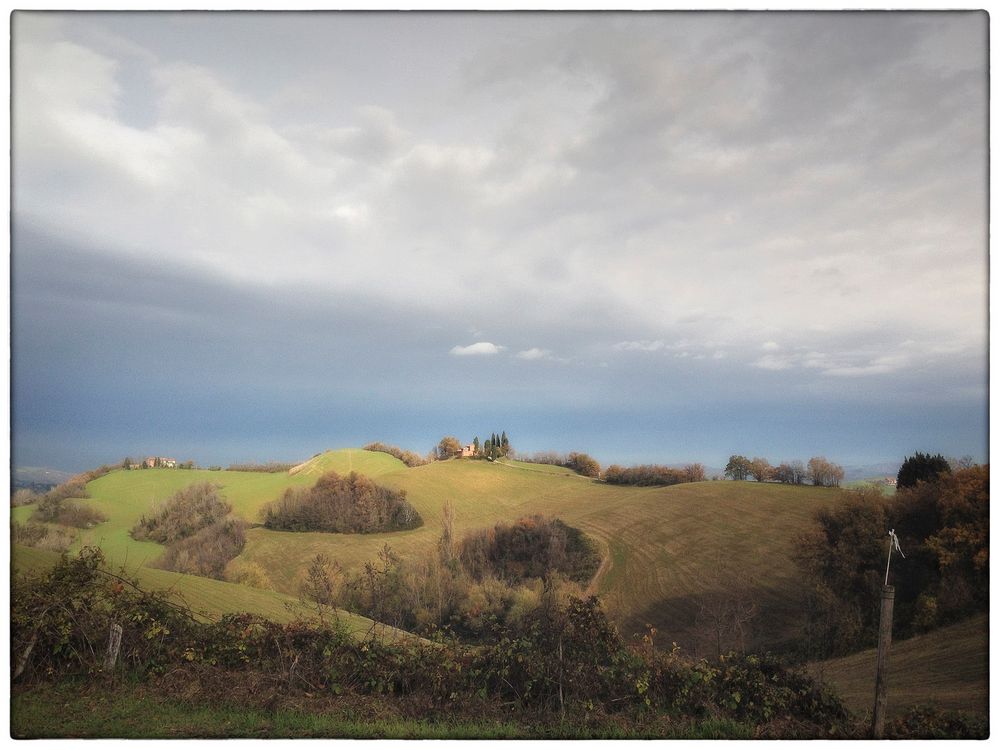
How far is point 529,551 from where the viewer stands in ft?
20.0

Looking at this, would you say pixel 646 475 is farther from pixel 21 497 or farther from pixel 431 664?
pixel 21 497

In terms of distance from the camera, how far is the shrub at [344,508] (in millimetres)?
6332

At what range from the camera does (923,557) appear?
5.44 m

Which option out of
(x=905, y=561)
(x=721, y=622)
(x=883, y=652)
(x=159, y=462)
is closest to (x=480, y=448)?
(x=721, y=622)

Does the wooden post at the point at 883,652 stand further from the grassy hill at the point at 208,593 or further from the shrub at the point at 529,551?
the grassy hill at the point at 208,593

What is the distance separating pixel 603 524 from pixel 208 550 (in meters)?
4.08

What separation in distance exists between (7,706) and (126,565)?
1422 millimetres

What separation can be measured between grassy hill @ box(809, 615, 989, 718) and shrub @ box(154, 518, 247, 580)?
566 cm

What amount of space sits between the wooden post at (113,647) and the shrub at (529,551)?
3.14 metres

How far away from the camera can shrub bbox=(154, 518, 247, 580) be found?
6301mm

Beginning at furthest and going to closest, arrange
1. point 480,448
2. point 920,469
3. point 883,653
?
1. point 480,448
2. point 920,469
3. point 883,653

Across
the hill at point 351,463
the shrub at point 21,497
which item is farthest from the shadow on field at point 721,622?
the shrub at point 21,497
